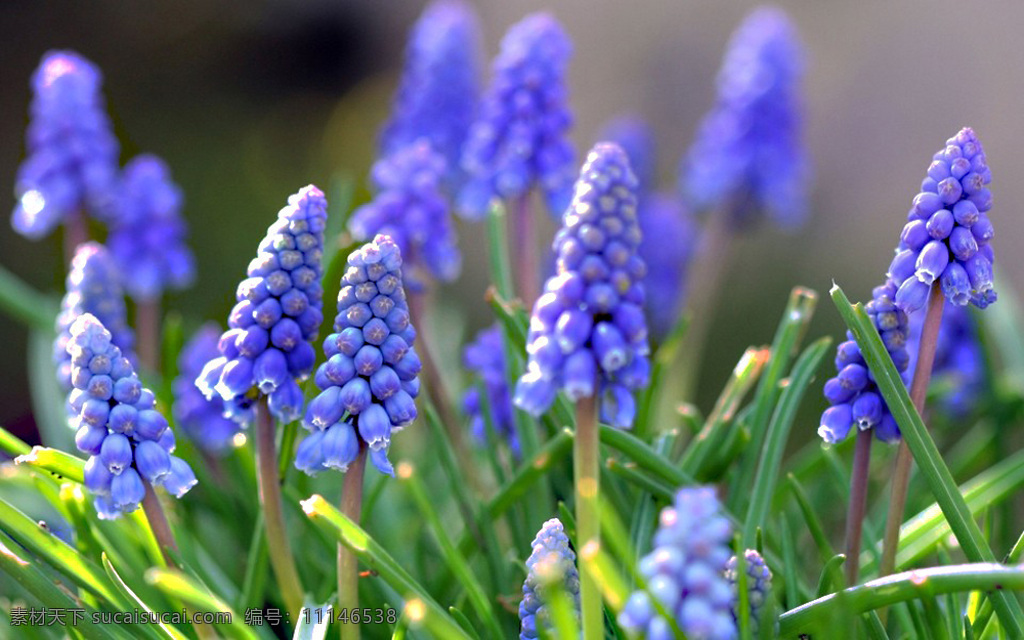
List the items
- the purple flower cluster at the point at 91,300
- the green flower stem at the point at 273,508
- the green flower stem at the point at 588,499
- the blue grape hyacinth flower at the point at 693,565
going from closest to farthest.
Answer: the blue grape hyacinth flower at the point at 693,565, the green flower stem at the point at 588,499, the green flower stem at the point at 273,508, the purple flower cluster at the point at 91,300

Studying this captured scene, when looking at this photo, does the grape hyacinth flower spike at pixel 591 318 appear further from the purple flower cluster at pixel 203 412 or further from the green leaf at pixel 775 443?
the purple flower cluster at pixel 203 412

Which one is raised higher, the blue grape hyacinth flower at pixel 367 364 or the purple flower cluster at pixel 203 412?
the purple flower cluster at pixel 203 412

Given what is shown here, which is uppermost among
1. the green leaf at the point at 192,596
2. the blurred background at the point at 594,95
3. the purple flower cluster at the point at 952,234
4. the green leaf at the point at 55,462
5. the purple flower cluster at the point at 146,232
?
the blurred background at the point at 594,95

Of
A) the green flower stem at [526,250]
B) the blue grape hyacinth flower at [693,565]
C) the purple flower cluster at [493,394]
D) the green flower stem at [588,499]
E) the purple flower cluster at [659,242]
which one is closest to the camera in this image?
the blue grape hyacinth flower at [693,565]

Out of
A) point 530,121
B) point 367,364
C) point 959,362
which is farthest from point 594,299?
point 959,362

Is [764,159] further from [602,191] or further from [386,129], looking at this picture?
[602,191]

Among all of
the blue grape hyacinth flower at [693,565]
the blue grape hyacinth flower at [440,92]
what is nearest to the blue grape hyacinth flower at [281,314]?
the blue grape hyacinth flower at [693,565]

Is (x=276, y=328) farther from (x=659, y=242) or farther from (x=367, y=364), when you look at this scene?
(x=659, y=242)

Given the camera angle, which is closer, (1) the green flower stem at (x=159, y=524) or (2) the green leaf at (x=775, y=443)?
(1) the green flower stem at (x=159, y=524)
